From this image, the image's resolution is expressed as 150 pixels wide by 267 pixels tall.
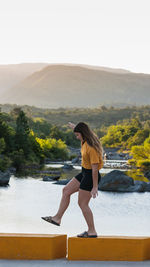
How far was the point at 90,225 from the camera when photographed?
6609 millimetres

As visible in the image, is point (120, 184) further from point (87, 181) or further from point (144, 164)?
point (87, 181)

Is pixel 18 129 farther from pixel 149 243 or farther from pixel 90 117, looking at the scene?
pixel 90 117

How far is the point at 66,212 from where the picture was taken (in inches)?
1378

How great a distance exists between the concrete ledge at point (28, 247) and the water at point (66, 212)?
2055cm

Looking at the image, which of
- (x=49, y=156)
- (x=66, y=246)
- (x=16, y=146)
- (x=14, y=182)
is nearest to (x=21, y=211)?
(x=14, y=182)

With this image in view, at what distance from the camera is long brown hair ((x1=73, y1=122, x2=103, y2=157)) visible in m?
6.52

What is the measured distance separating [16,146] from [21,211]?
1407 inches

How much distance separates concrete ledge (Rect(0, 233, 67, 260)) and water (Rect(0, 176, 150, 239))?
20.5 meters

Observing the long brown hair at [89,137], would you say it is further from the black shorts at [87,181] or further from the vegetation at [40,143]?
the vegetation at [40,143]

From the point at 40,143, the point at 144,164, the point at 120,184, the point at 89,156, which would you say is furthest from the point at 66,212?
the point at 40,143

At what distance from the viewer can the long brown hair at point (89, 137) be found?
6.52 m

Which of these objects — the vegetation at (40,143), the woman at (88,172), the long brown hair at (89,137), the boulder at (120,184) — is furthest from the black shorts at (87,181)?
the vegetation at (40,143)

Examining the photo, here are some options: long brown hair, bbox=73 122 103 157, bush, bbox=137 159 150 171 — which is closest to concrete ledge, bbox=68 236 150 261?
long brown hair, bbox=73 122 103 157

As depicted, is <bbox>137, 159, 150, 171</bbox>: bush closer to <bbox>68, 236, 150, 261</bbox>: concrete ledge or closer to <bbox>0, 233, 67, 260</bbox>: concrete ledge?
<bbox>68, 236, 150, 261</bbox>: concrete ledge
